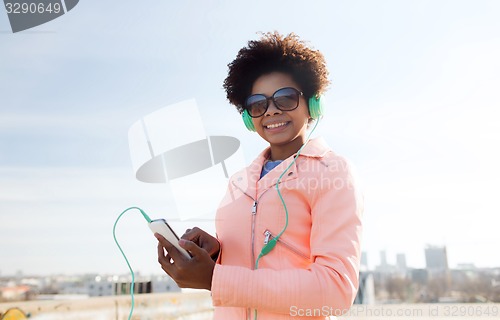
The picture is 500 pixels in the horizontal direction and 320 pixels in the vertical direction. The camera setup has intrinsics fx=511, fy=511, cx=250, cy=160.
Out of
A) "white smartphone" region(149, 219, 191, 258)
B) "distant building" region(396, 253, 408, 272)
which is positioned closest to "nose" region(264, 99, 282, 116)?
"white smartphone" region(149, 219, 191, 258)

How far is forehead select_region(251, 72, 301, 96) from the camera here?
2.11 meters

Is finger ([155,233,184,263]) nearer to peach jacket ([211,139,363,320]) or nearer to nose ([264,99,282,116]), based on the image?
peach jacket ([211,139,363,320])

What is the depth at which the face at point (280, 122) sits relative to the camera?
2.08 meters

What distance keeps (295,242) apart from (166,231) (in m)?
0.46

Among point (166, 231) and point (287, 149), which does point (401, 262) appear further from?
point (166, 231)

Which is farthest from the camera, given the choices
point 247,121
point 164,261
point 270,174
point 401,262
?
point 401,262

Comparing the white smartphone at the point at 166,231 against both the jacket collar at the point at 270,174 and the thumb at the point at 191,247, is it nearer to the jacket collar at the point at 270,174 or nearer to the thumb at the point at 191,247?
the thumb at the point at 191,247

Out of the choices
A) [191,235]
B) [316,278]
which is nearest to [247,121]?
[191,235]

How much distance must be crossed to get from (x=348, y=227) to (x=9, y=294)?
1828 inches

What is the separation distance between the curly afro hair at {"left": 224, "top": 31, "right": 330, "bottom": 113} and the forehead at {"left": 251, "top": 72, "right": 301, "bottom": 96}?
0.06 ft

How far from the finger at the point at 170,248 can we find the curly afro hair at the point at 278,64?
85cm

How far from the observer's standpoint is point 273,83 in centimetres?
212

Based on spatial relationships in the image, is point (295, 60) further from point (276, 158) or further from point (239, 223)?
point (239, 223)

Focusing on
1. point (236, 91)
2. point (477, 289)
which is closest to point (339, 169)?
point (236, 91)
